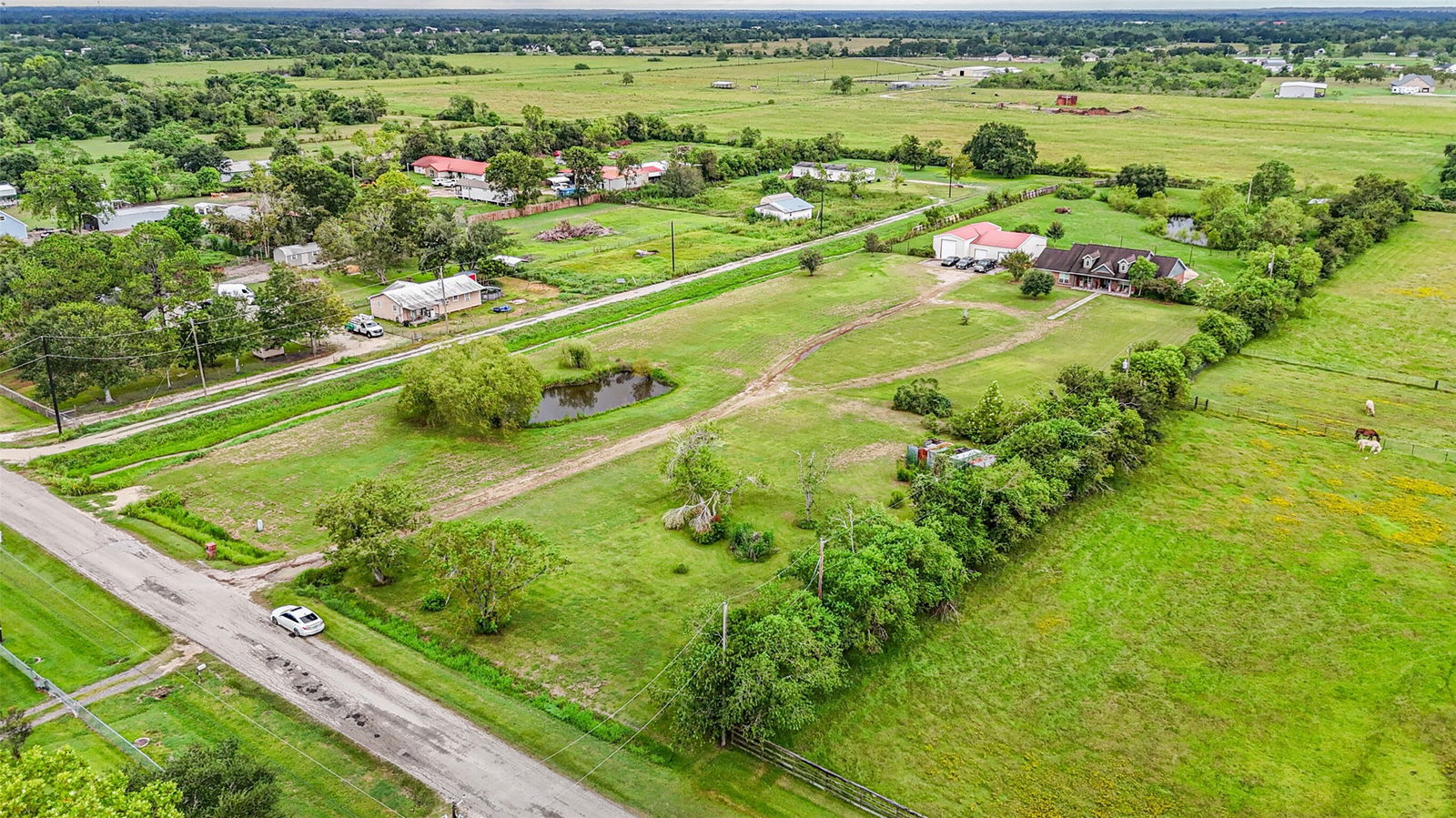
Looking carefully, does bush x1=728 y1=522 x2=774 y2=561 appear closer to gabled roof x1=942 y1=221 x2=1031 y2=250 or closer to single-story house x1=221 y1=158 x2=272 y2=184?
gabled roof x1=942 y1=221 x2=1031 y2=250

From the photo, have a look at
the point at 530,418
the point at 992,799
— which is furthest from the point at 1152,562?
the point at 530,418

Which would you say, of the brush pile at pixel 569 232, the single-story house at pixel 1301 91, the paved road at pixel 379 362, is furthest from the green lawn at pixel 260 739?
the single-story house at pixel 1301 91

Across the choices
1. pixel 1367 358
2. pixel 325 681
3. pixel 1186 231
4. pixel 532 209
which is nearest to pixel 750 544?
pixel 325 681

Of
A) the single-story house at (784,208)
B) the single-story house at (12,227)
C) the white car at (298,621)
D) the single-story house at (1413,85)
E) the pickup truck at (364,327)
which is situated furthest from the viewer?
the single-story house at (1413,85)

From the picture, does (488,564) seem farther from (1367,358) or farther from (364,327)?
(1367,358)

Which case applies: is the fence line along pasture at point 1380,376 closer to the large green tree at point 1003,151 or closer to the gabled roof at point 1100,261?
the gabled roof at point 1100,261

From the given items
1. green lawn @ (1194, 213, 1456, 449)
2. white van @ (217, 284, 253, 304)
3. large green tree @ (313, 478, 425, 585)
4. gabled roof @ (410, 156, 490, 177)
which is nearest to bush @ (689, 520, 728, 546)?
large green tree @ (313, 478, 425, 585)

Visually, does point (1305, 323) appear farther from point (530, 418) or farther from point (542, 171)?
point (542, 171)
